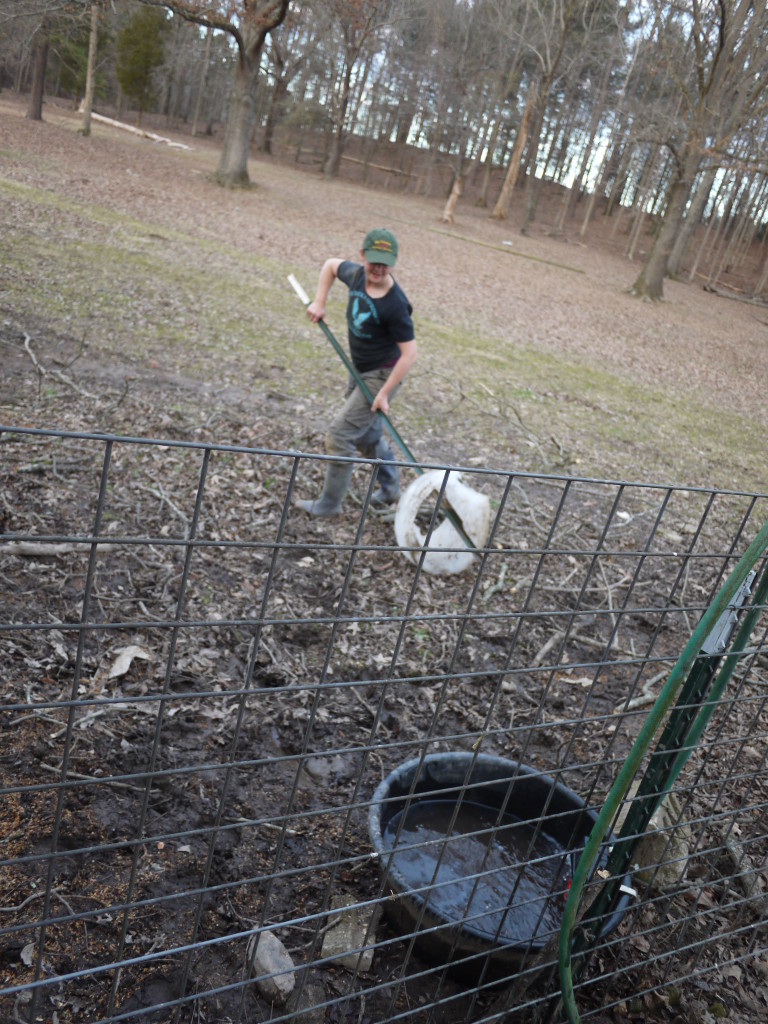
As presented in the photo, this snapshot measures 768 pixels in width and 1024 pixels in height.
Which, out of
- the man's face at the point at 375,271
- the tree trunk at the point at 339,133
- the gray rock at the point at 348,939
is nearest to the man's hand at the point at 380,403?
the man's face at the point at 375,271

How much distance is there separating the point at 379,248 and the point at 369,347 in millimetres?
650

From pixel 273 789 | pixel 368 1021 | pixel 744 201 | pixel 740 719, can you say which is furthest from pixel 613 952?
pixel 744 201

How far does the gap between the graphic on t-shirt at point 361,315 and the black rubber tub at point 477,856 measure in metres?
2.80

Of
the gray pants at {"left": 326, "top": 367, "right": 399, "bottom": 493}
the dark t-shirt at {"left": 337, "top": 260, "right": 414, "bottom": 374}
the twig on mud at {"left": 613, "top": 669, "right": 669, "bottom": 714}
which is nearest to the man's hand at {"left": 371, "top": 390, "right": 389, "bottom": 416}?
the gray pants at {"left": 326, "top": 367, "right": 399, "bottom": 493}

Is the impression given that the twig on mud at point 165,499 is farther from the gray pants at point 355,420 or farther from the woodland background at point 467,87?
the woodland background at point 467,87

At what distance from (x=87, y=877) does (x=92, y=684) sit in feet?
2.95

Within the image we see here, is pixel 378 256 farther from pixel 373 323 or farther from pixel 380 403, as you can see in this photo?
pixel 380 403

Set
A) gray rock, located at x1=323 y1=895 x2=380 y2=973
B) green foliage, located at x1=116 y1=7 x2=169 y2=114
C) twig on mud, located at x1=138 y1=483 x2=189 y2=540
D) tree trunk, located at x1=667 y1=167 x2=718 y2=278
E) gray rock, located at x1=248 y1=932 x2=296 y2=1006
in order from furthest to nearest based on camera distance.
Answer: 1. green foliage, located at x1=116 y1=7 x2=169 y2=114
2. tree trunk, located at x1=667 y1=167 x2=718 y2=278
3. twig on mud, located at x1=138 y1=483 x2=189 y2=540
4. gray rock, located at x1=323 y1=895 x2=380 y2=973
5. gray rock, located at x1=248 y1=932 x2=296 y2=1006

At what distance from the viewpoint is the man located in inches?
178

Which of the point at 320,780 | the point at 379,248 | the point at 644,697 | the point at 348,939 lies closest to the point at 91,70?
the point at 379,248

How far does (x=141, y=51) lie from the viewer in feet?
105

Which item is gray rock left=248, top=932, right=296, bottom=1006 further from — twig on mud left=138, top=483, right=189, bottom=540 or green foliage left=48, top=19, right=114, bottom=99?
green foliage left=48, top=19, right=114, bottom=99

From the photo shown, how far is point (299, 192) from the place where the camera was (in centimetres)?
2389

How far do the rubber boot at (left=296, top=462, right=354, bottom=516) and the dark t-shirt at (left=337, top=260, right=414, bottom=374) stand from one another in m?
0.69
